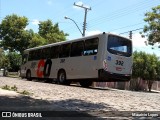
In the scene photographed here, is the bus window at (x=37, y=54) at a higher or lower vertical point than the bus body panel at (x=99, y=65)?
higher

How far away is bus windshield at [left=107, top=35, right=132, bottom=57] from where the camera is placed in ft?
71.8

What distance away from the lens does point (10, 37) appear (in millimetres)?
50875

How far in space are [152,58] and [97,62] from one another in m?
20.0

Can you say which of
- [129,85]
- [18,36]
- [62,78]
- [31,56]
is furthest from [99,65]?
[18,36]

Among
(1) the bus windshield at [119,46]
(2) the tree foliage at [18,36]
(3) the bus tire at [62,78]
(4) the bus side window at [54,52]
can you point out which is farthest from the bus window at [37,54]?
(2) the tree foliage at [18,36]

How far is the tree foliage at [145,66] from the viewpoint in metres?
39.1

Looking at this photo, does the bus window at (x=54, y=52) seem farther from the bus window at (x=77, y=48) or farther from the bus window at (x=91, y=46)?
the bus window at (x=91, y=46)

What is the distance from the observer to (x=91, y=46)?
22.5m

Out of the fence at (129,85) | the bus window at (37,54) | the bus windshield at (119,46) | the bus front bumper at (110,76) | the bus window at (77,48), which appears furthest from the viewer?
the fence at (129,85)

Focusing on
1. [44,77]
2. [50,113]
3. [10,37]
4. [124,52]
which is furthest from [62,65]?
[10,37]

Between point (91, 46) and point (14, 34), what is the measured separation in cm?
3023

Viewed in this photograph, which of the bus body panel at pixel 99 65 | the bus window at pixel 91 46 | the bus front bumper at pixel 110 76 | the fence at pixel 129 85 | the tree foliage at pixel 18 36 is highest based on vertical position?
the tree foliage at pixel 18 36

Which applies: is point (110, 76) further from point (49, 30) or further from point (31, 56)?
point (49, 30)

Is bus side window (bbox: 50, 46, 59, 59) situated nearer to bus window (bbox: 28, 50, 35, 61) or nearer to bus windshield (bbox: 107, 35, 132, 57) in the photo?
bus window (bbox: 28, 50, 35, 61)
